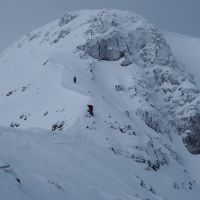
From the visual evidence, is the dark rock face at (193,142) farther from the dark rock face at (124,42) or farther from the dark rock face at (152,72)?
the dark rock face at (124,42)

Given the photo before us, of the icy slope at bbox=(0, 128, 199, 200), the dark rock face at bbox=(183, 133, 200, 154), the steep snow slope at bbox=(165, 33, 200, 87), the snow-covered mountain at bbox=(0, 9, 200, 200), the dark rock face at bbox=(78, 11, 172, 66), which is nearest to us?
the icy slope at bbox=(0, 128, 199, 200)

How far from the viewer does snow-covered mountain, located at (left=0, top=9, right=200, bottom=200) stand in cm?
1981

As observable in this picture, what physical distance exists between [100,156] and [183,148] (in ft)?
92.3

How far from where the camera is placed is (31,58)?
2704 inches

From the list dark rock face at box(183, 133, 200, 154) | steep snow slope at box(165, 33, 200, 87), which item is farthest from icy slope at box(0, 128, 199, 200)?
steep snow slope at box(165, 33, 200, 87)

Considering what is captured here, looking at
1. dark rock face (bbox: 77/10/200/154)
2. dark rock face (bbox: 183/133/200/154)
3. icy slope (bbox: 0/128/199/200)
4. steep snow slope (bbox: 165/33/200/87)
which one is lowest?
icy slope (bbox: 0/128/199/200)

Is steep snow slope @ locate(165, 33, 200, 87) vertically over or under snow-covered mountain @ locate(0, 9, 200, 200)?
over

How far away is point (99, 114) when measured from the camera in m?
38.7

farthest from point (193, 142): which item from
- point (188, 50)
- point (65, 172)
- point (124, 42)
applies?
point (65, 172)

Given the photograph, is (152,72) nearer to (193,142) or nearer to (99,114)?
(193,142)

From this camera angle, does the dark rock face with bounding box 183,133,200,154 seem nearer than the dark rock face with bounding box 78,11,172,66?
Yes

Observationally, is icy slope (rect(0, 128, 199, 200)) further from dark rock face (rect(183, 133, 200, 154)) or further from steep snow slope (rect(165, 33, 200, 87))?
steep snow slope (rect(165, 33, 200, 87))

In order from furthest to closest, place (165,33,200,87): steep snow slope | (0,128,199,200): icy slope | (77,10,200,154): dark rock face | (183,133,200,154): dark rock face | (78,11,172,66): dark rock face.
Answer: (165,33,200,87): steep snow slope
(78,11,172,66): dark rock face
(183,133,200,154): dark rock face
(77,10,200,154): dark rock face
(0,128,199,200): icy slope

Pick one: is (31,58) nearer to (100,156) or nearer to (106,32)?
(106,32)
